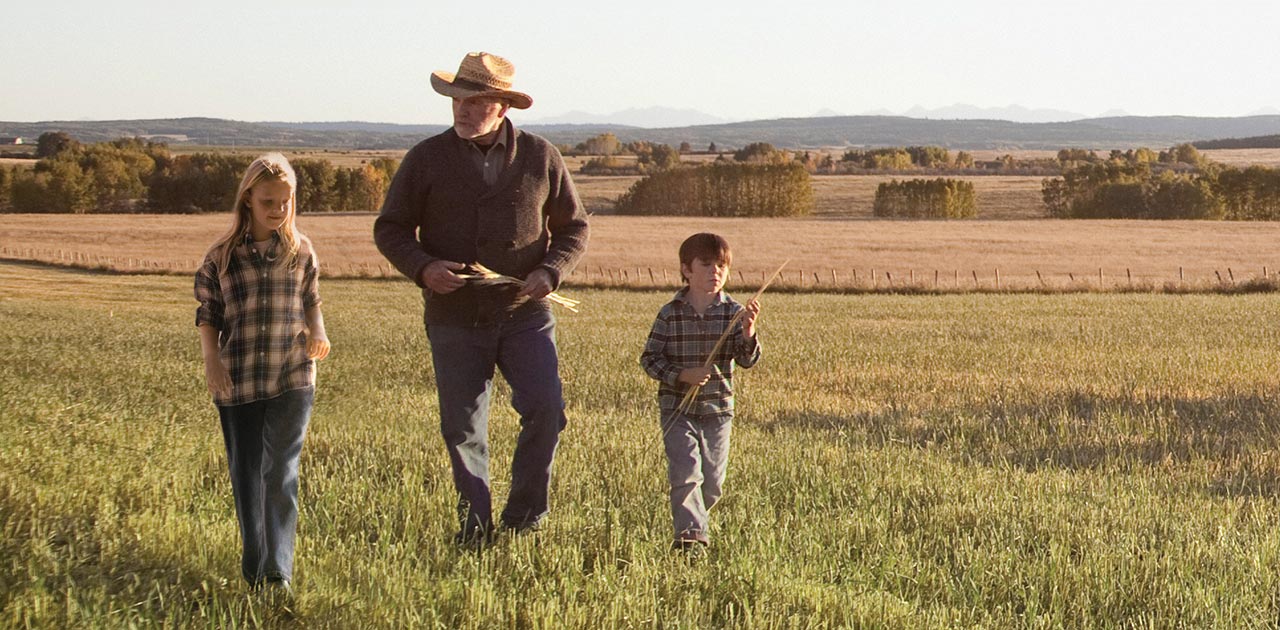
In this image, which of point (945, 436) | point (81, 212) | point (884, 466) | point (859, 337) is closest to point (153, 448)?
point (884, 466)

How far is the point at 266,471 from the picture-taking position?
5168 mm

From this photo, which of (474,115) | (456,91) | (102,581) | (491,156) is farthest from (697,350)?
(102,581)

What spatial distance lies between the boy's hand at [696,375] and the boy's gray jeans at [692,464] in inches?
7.2

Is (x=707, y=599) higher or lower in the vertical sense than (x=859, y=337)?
higher

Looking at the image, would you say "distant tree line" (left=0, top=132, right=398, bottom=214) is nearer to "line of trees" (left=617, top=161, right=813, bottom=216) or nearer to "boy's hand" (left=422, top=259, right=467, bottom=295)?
"line of trees" (left=617, top=161, right=813, bottom=216)

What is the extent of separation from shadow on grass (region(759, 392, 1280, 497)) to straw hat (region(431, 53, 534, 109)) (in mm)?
4857

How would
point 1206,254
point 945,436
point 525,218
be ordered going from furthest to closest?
point 1206,254, point 945,436, point 525,218

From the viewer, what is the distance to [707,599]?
5285mm

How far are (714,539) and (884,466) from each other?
103 inches

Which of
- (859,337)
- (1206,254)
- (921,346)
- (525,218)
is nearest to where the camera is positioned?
(525,218)

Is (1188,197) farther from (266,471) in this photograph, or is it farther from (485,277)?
(266,471)

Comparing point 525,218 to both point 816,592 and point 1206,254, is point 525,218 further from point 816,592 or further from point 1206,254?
point 1206,254

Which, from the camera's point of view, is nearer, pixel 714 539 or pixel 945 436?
pixel 714 539

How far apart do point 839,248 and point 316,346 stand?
71.9 m
